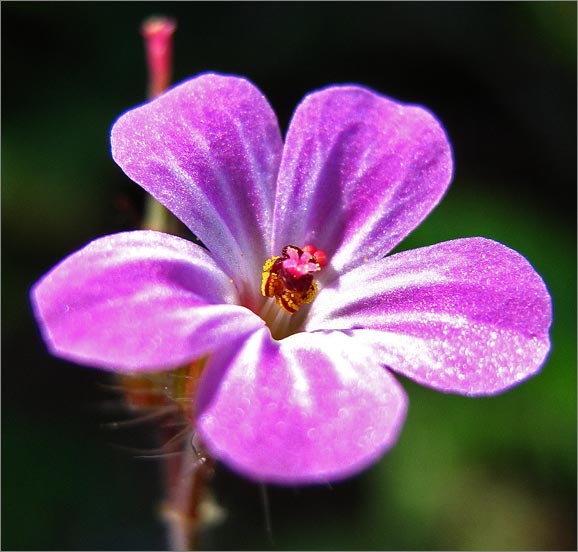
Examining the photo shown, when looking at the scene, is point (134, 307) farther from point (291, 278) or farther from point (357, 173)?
point (357, 173)

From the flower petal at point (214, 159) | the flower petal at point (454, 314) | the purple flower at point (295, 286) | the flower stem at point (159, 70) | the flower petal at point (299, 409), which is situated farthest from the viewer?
the flower stem at point (159, 70)

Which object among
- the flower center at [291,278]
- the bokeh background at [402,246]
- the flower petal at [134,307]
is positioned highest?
the flower petal at [134,307]

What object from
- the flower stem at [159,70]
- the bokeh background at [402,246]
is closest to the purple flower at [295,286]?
the flower stem at [159,70]

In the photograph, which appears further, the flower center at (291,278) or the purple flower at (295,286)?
the flower center at (291,278)

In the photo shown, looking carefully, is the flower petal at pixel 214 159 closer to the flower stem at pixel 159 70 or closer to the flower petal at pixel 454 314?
the flower petal at pixel 454 314

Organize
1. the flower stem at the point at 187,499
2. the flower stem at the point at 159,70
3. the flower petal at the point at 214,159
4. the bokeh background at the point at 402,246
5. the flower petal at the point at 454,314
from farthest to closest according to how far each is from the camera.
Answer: the bokeh background at the point at 402,246 → the flower stem at the point at 159,70 → the flower stem at the point at 187,499 → the flower petal at the point at 214,159 → the flower petal at the point at 454,314

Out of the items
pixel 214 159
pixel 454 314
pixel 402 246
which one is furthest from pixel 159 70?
pixel 402 246

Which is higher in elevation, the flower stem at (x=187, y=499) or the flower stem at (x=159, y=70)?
the flower stem at (x=159, y=70)

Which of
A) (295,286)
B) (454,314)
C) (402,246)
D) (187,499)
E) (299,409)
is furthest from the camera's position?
(402,246)
